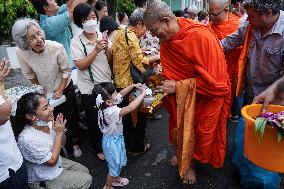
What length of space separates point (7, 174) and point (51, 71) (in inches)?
64.1

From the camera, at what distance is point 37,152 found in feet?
9.09

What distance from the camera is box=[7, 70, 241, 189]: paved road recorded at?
135 inches

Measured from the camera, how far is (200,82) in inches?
121

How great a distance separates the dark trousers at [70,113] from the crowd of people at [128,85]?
0.02 meters

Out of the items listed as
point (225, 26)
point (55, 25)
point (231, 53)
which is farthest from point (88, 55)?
point (225, 26)

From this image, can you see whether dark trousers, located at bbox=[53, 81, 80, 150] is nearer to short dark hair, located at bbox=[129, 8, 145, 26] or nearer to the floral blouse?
the floral blouse

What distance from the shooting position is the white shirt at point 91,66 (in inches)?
144

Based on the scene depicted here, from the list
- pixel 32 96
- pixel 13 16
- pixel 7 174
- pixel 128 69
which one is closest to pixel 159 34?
pixel 128 69

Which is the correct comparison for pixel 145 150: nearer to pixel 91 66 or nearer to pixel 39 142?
pixel 91 66

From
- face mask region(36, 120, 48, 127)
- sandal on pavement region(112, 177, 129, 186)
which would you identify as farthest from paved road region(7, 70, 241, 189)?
face mask region(36, 120, 48, 127)

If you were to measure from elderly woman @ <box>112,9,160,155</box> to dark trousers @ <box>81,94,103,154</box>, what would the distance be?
39 cm

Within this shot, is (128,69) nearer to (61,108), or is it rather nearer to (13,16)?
(61,108)

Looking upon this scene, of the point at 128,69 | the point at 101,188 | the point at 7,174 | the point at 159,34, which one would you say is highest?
the point at 159,34

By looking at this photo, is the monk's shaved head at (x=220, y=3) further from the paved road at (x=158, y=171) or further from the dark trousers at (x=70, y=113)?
the dark trousers at (x=70, y=113)
